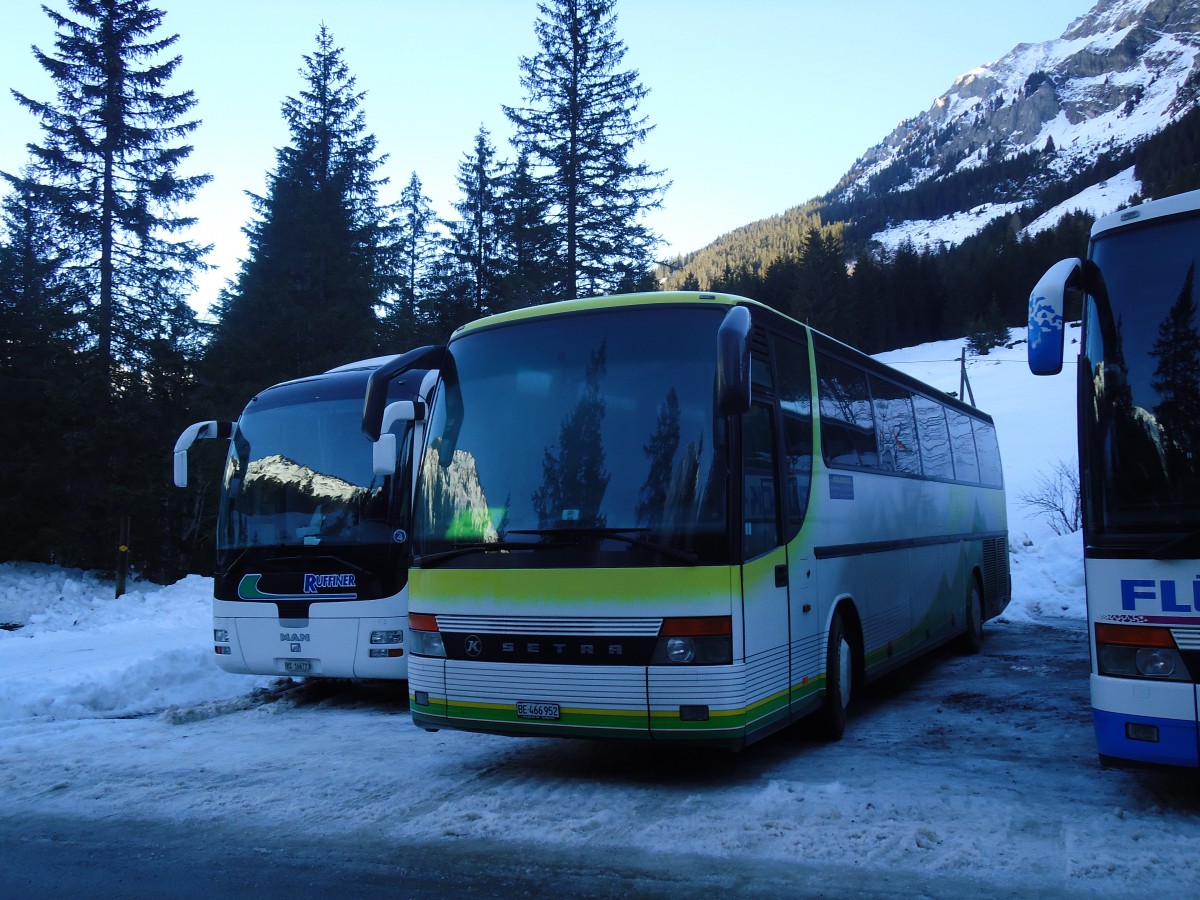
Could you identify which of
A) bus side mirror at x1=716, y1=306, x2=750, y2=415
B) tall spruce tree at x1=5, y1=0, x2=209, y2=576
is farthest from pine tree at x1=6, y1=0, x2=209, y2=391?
bus side mirror at x1=716, y1=306, x2=750, y2=415

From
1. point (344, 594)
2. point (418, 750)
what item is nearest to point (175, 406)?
point (344, 594)

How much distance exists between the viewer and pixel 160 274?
3064 centimetres

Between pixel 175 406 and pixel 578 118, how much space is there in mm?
15401

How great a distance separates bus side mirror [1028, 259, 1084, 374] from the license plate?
3.34m

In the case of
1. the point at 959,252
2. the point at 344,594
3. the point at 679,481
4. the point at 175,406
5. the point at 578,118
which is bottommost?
the point at 344,594

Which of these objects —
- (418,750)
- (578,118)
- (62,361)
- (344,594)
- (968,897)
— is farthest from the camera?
(578,118)

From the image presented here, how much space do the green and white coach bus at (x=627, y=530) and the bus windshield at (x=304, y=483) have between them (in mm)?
2412

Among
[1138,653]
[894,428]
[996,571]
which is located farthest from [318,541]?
[996,571]

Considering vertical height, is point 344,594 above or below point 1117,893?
above

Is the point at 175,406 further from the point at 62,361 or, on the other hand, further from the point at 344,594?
the point at 344,594

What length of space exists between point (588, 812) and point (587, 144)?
1189 inches

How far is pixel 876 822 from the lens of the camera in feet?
18.3

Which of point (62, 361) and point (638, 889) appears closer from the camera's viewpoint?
point (638, 889)

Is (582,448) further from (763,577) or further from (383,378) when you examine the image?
(383,378)
